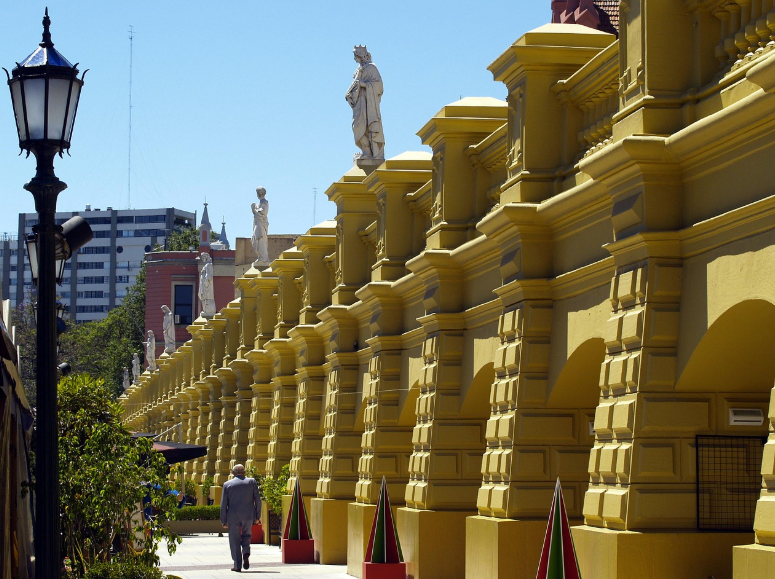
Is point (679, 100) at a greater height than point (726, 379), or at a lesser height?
greater

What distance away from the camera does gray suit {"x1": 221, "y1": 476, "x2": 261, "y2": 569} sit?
21.1 metres

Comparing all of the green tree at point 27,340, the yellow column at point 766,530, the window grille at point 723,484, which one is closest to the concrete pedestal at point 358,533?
the window grille at point 723,484

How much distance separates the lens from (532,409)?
13.5 metres

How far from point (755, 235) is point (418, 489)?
833 centimetres

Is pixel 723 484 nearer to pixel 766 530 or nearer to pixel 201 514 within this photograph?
pixel 766 530

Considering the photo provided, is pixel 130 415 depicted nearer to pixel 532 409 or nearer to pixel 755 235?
pixel 532 409

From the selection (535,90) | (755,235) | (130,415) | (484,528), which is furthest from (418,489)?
(130,415)

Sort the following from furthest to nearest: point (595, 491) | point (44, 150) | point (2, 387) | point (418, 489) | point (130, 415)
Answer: point (130, 415), point (418, 489), point (2, 387), point (595, 491), point (44, 150)

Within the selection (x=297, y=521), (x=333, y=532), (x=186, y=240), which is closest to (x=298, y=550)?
(x=297, y=521)

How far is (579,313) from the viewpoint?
12.6 metres

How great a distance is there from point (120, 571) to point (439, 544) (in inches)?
203

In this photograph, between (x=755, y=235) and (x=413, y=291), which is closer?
(x=755, y=235)

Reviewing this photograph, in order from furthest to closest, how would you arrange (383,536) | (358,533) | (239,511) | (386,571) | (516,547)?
(239,511), (358,533), (383,536), (386,571), (516,547)

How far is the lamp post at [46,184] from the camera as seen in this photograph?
28.7 ft
